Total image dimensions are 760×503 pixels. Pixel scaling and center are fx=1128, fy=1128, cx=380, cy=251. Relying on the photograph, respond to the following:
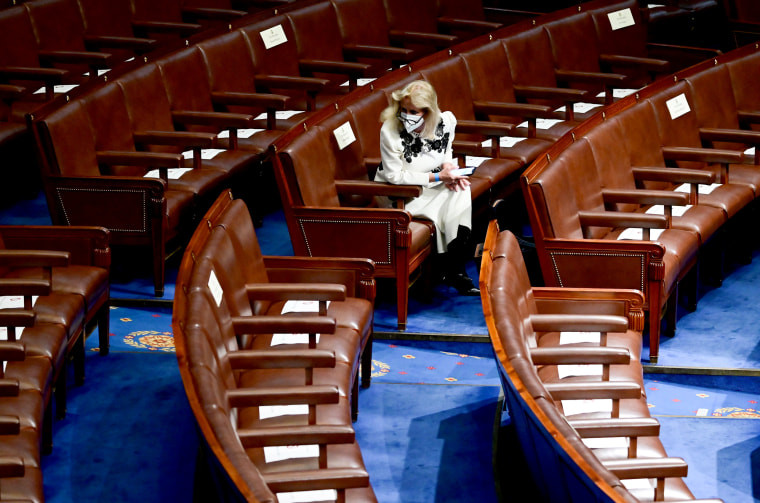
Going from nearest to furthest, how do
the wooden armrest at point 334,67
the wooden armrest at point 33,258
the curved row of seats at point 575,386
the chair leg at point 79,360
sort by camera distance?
1. the curved row of seats at point 575,386
2. the wooden armrest at point 33,258
3. the chair leg at point 79,360
4. the wooden armrest at point 334,67

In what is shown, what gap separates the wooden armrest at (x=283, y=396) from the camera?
170cm

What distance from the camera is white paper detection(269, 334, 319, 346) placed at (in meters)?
2.09

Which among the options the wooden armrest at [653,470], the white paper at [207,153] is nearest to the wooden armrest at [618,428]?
the wooden armrest at [653,470]

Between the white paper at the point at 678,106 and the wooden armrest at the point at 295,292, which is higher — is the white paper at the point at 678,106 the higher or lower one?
the higher one

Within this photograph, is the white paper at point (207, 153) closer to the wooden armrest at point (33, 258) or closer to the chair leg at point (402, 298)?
the chair leg at point (402, 298)

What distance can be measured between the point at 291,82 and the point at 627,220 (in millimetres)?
1161

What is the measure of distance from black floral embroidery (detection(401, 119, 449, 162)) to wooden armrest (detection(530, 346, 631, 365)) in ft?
2.98

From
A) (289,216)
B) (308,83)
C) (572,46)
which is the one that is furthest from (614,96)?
(289,216)

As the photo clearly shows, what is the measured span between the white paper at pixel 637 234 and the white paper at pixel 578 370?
62cm

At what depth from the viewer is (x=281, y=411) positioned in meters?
1.82

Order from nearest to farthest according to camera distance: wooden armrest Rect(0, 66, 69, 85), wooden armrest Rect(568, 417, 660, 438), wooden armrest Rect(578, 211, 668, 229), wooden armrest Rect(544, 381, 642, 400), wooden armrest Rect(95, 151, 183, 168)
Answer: wooden armrest Rect(568, 417, 660, 438) → wooden armrest Rect(544, 381, 642, 400) → wooden armrest Rect(578, 211, 668, 229) → wooden armrest Rect(95, 151, 183, 168) → wooden armrest Rect(0, 66, 69, 85)

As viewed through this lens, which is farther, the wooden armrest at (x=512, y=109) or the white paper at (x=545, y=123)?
the white paper at (x=545, y=123)

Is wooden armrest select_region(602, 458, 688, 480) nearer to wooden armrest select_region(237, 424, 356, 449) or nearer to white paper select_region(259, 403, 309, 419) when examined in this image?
wooden armrest select_region(237, 424, 356, 449)

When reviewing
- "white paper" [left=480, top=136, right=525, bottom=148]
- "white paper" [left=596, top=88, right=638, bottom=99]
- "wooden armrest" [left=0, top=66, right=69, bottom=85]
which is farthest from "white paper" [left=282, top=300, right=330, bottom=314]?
"white paper" [left=596, top=88, right=638, bottom=99]
